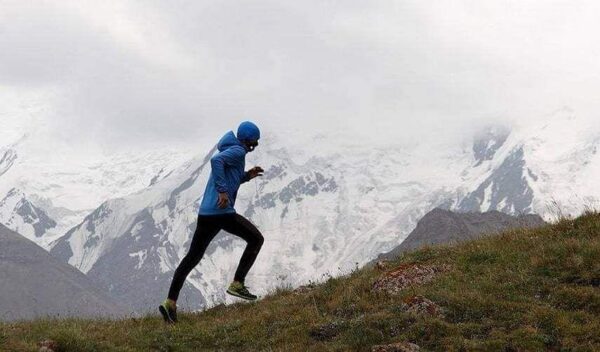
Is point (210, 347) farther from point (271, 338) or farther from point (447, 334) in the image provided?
point (447, 334)

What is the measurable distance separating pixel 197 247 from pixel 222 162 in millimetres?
1867

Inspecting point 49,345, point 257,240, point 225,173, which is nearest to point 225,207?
point 225,173

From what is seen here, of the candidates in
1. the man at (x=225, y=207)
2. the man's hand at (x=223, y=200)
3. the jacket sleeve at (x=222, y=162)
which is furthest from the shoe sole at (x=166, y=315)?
the jacket sleeve at (x=222, y=162)

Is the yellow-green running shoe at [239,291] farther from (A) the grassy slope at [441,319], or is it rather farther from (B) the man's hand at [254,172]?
(B) the man's hand at [254,172]

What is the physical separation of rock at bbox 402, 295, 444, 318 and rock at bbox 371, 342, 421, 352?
125cm

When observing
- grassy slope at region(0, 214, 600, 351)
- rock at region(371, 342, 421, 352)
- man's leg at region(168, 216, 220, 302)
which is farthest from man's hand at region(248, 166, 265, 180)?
rock at region(371, 342, 421, 352)

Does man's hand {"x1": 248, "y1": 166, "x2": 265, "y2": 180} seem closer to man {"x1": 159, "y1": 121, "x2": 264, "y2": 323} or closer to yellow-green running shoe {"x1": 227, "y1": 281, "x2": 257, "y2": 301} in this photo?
man {"x1": 159, "y1": 121, "x2": 264, "y2": 323}

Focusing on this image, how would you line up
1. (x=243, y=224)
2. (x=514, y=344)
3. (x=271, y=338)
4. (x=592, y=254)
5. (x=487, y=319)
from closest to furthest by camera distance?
(x=514, y=344) → (x=487, y=319) → (x=271, y=338) → (x=592, y=254) → (x=243, y=224)

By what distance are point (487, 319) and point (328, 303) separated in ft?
11.0

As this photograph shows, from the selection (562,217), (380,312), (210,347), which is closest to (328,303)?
(380,312)

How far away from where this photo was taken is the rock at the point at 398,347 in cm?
1030

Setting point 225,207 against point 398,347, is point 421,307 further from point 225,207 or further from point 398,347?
point 225,207

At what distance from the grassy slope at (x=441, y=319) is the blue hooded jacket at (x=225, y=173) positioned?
2192mm

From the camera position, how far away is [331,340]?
11.4 metres
